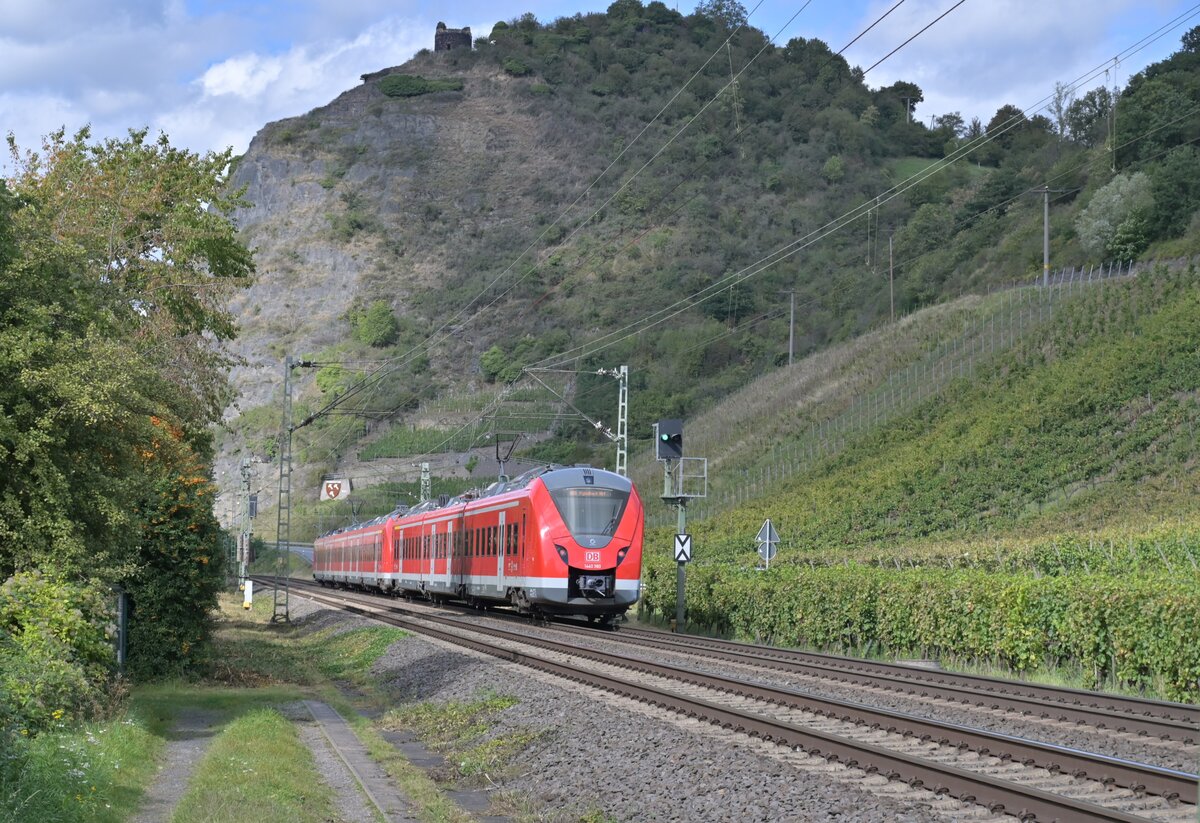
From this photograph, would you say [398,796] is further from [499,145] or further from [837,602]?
[499,145]

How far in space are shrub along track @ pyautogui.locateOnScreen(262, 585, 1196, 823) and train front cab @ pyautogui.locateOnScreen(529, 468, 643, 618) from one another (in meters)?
9.94

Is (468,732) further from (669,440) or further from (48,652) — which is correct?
(669,440)

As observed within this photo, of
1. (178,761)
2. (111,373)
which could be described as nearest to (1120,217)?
(111,373)

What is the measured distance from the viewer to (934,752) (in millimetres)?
12117

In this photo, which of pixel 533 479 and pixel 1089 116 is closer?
pixel 533 479

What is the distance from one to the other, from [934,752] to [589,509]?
60.4 feet

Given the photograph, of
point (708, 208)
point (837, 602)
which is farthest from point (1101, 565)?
point (708, 208)

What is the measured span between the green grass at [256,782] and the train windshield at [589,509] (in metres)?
15.3

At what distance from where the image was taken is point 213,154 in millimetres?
32844

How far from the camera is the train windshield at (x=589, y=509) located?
30047 millimetres

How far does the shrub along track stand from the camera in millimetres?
9562

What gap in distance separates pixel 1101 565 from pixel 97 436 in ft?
88.5

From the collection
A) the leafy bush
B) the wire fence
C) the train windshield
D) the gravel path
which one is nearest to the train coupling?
the train windshield

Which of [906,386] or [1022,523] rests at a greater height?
[906,386]
